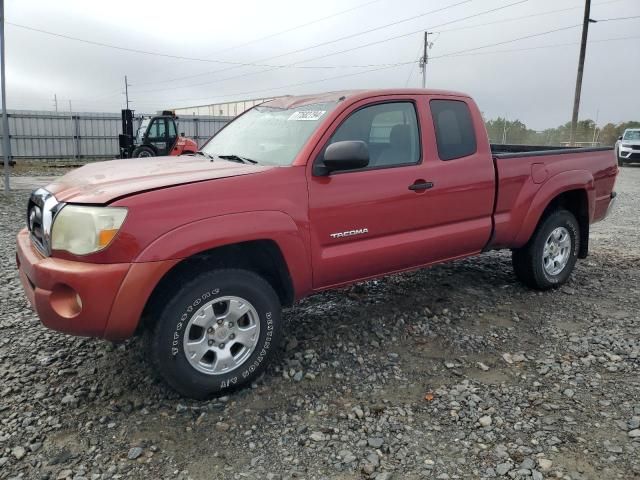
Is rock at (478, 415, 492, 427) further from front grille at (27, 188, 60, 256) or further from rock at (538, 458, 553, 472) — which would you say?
front grille at (27, 188, 60, 256)

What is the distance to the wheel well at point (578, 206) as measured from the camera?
4902 mm

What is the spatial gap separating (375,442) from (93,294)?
164 cm

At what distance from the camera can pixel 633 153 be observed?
74.7ft

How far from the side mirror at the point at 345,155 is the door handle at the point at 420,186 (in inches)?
25.0

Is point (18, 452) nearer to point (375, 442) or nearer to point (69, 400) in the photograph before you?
point (69, 400)

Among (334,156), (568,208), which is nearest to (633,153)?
(568,208)

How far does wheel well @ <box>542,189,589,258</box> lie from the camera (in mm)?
4902

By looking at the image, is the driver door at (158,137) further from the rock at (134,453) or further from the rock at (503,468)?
the rock at (503,468)

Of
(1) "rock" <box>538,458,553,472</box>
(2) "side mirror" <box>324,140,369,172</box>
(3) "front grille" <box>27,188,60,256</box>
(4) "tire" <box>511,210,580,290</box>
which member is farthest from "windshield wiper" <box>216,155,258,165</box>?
(4) "tire" <box>511,210,580,290</box>

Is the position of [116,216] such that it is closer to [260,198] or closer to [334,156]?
[260,198]

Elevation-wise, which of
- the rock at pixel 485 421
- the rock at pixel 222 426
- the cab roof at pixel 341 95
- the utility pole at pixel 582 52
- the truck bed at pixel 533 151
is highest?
the utility pole at pixel 582 52

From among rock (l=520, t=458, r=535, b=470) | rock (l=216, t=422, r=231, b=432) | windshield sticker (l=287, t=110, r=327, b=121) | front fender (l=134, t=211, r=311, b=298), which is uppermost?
windshield sticker (l=287, t=110, r=327, b=121)

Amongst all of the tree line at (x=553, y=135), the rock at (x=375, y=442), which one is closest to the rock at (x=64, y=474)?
the rock at (x=375, y=442)

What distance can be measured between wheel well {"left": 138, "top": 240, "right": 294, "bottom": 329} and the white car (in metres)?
24.1
